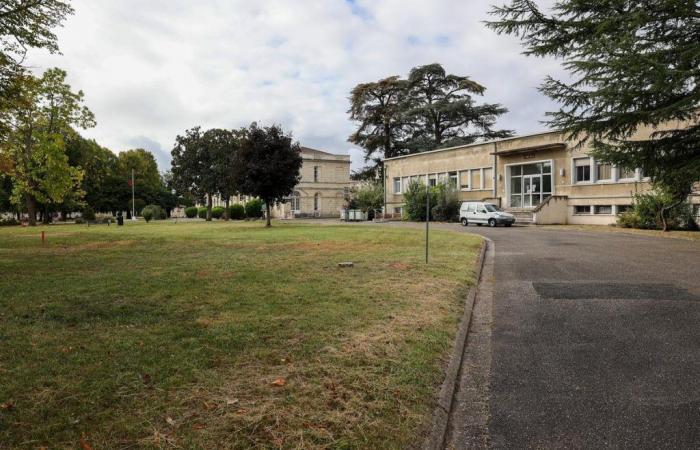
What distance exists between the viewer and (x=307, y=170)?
76000mm

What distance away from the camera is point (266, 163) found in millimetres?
30578

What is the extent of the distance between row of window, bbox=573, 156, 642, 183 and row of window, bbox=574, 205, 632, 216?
1.75 m

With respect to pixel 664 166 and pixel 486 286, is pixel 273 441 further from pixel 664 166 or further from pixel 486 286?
pixel 664 166

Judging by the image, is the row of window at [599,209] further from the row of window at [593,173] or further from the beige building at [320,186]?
the beige building at [320,186]

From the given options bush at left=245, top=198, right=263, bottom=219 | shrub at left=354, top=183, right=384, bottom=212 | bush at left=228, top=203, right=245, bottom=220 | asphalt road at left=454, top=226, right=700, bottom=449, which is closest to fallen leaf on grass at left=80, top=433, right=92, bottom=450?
asphalt road at left=454, top=226, right=700, bottom=449

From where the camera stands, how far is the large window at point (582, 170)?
33.2 metres

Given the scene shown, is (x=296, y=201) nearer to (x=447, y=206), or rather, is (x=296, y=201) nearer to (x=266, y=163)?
(x=447, y=206)

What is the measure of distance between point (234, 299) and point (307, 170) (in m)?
69.7

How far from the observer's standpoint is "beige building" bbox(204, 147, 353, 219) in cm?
7419

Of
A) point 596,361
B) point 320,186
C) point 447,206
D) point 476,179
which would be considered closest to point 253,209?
point 320,186

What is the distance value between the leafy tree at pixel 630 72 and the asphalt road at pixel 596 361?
625 cm

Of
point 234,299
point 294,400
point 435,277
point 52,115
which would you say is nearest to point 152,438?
point 294,400

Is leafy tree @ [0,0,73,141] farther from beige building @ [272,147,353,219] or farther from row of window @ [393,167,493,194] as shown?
beige building @ [272,147,353,219]

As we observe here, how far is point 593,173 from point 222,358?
1322 inches
